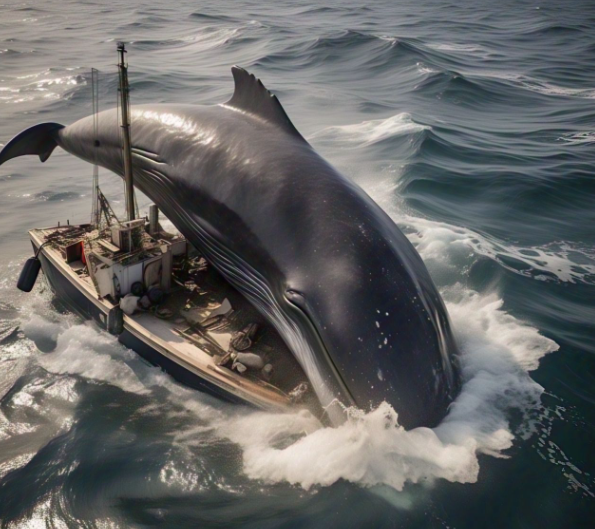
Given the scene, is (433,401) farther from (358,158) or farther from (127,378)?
(358,158)

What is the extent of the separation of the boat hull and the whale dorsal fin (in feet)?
15.0

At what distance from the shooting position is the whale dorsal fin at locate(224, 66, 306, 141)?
9805 millimetres

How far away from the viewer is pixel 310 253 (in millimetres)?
7871

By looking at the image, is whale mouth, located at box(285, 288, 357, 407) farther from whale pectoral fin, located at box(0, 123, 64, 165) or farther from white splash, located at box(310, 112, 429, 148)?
white splash, located at box(310, 112, 429, 148)

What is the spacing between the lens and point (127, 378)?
10.5 m

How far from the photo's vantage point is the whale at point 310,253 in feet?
24.0

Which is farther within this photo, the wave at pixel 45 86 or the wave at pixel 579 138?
the wave at pixel 45 86

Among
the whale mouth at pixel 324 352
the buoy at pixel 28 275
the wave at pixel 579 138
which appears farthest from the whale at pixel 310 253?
the wave at pixel 579 138

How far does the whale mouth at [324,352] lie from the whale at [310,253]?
0.02 meters

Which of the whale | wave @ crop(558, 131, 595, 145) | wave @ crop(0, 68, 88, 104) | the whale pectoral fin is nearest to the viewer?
the whale

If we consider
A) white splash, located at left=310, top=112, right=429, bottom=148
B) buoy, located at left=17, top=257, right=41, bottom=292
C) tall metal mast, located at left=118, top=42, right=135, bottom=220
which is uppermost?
tall metal mast, located at left=118, top=42, right=135, bottom=220

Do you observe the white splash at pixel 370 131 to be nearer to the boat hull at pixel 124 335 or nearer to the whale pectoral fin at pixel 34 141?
the whale pectoral fin at pixel 34 141

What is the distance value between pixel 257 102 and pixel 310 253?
3680mm

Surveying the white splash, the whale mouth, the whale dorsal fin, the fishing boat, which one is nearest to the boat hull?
the fishing boat
